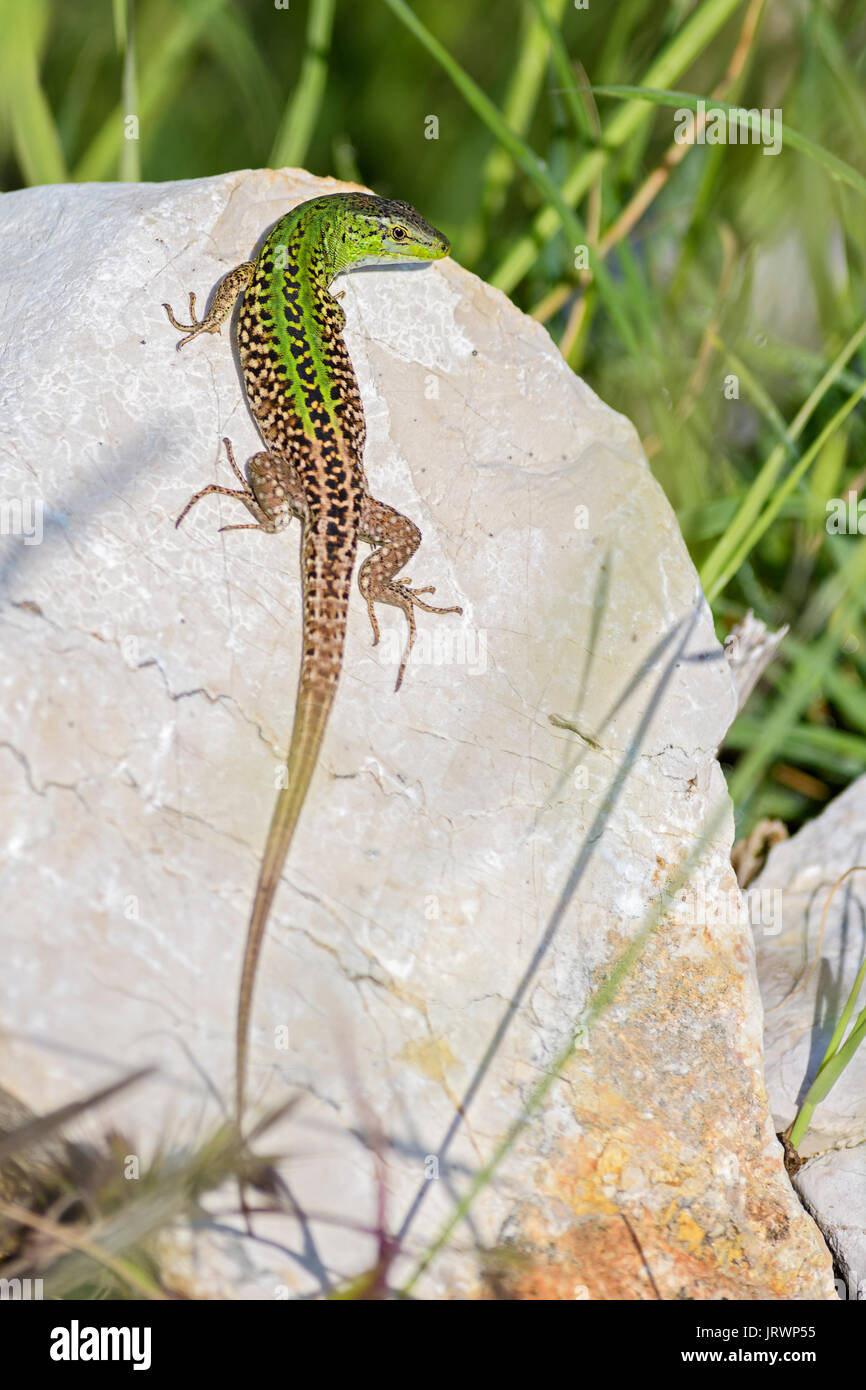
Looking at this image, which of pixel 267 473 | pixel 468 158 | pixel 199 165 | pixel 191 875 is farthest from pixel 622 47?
pixel 191 875

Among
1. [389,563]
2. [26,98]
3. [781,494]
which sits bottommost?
[389,563]

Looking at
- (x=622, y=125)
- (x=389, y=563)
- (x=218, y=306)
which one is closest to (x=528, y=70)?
(x=622, y=125)

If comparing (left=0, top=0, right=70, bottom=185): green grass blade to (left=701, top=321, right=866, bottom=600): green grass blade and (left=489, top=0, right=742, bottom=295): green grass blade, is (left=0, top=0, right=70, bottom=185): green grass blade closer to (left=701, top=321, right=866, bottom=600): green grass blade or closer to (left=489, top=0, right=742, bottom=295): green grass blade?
(left=489, top=0, right=742, bottom=295): green grass blade

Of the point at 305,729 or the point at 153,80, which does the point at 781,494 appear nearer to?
the point at 305,729

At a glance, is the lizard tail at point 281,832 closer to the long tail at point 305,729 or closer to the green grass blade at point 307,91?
the long tail at point 305,729

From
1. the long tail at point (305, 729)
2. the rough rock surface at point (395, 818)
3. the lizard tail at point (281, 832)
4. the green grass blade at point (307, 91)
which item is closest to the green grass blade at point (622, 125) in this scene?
the rough rock surface at point (395, 818)

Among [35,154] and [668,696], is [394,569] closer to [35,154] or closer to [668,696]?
[668,696]

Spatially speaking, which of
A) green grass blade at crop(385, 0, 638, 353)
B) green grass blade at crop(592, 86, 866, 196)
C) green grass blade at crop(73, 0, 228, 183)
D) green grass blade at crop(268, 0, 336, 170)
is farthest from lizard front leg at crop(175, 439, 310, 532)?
green grass blade at crop(73, 0, 228, 183)
